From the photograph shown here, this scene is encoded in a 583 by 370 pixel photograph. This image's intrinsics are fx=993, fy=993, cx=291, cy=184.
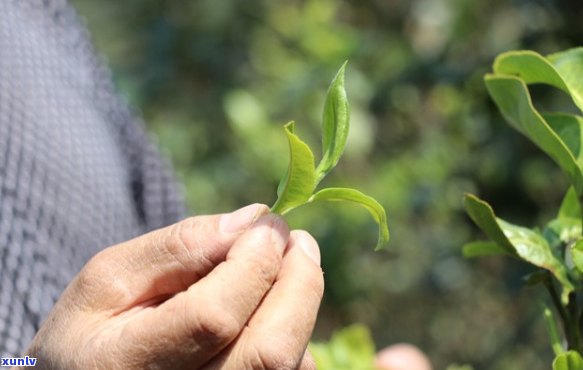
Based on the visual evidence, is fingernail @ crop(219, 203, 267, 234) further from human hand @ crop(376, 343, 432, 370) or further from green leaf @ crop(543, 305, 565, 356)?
human hand @ crop(376, 343, 432, 370)

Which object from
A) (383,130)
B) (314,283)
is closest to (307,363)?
(314,283)

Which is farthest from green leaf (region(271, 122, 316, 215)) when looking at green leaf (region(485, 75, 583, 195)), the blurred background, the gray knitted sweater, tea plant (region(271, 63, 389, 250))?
the blurred background

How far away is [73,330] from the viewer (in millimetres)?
463

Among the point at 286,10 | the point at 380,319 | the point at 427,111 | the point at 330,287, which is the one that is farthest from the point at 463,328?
the point at 286,10

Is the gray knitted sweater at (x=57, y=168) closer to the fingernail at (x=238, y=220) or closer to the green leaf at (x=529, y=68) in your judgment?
the fingernail at (x=238, y=220)

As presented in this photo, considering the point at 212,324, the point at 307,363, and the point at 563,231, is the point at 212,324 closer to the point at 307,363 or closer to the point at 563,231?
the point at 307,363

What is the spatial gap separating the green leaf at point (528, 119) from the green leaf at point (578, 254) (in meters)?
0.04

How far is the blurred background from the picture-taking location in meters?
1.58

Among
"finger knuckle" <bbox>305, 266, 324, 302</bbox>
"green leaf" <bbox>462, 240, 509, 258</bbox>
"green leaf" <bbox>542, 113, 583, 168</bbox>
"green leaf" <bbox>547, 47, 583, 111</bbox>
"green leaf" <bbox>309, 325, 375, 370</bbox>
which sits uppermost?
"green leaf" <bbox>547, 47, 583, 111</bbox>

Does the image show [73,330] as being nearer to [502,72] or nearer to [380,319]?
[502,72]

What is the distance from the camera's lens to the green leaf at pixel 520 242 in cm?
48

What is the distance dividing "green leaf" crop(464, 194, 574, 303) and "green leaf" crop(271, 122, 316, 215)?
9cm

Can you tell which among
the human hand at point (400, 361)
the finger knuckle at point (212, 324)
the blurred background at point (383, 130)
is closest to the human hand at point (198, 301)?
the finger knuckle at point (212, 324)

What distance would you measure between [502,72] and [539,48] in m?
1.05
